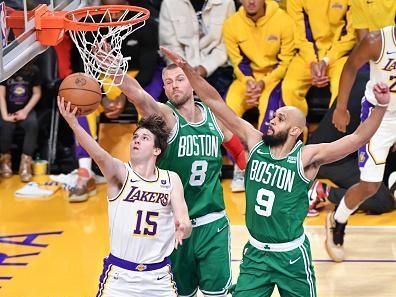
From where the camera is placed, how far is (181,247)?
5.27 metres

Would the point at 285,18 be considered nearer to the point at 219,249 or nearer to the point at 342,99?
the point at 342,99

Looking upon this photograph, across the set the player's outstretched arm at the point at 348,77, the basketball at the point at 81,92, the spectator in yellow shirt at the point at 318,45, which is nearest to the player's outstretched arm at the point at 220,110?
the basketball at the point at 81,92

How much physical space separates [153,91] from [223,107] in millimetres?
3832

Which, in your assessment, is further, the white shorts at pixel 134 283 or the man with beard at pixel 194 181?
the man with beard at pixel 194 181

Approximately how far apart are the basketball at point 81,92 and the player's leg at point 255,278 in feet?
4.33

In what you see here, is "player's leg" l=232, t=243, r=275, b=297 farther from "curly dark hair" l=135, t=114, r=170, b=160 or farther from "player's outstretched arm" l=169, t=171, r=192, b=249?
"curly dark hair" l=135, t=114, r=170, b=160

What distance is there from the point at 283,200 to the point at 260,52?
13.6 ft

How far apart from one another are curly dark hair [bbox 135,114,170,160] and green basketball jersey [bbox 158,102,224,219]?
270mm

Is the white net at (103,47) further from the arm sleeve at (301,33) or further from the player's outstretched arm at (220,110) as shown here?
the arm sleeve at (301,33)

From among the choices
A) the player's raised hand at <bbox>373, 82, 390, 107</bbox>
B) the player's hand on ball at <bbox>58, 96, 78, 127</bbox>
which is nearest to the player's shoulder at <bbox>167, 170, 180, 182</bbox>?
the player's hand on ball at <bbox>58, 96, 78, 127</bbox>

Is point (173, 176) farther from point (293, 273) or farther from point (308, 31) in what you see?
point (308, 31)

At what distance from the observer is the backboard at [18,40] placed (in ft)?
16.8

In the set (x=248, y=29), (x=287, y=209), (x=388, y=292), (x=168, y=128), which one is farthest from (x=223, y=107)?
(x=248, y=29)

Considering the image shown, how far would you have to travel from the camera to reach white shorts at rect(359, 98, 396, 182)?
6.98 meters
